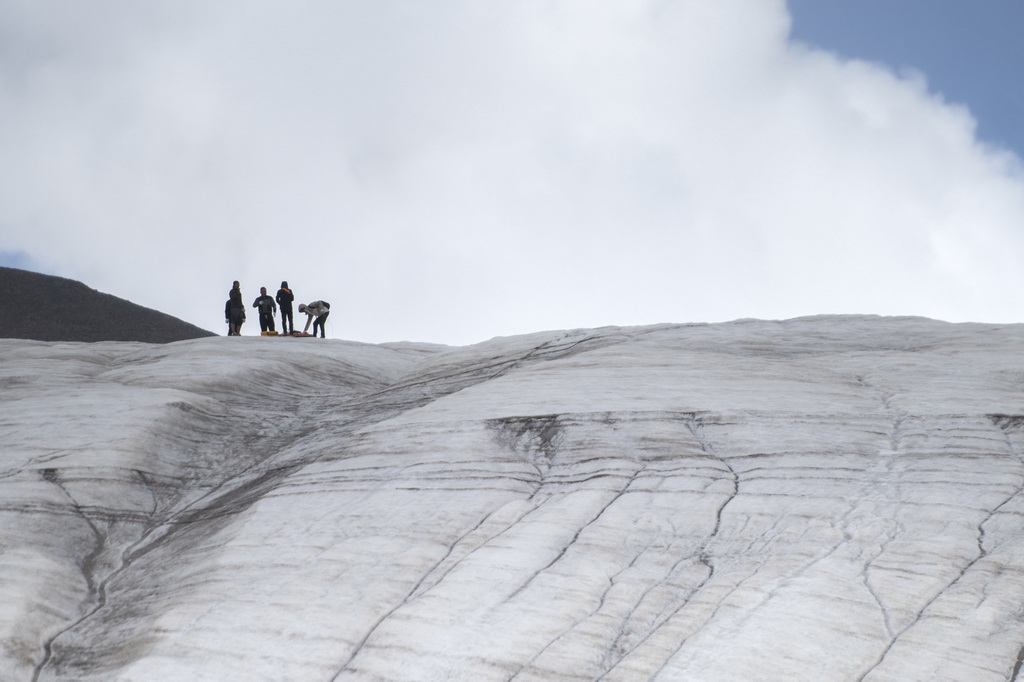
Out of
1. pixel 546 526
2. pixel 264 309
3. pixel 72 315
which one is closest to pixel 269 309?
pixel 264 309

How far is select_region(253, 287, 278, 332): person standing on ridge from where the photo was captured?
109 feet

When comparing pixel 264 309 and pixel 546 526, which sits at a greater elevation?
pixel 264 309

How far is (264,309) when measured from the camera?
33250 millimetres

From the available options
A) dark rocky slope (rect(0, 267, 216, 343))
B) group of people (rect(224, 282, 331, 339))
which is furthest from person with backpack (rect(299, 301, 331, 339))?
dark rocky slope (rect(0, 267, 216, 343))

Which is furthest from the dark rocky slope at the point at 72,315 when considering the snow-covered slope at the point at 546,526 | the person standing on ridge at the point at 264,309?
the snow-covered slope at the point at 546,526

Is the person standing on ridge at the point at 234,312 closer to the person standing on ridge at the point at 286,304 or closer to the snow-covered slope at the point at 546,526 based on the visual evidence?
the person standing on ridge at the point at 286,304

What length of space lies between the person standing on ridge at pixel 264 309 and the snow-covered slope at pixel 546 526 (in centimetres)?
1933

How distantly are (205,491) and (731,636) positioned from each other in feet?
22.7

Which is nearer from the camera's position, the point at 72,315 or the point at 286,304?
the point at 286,304

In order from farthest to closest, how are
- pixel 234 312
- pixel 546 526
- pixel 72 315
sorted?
1. pixel 72 315
2. pixel 234 312
3. pixel 546 526

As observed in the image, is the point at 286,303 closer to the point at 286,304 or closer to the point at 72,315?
the point at 286,304

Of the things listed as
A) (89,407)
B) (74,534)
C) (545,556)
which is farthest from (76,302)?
(545,556)

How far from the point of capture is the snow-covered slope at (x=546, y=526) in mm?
6758

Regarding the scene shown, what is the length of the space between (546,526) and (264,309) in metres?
26.7
